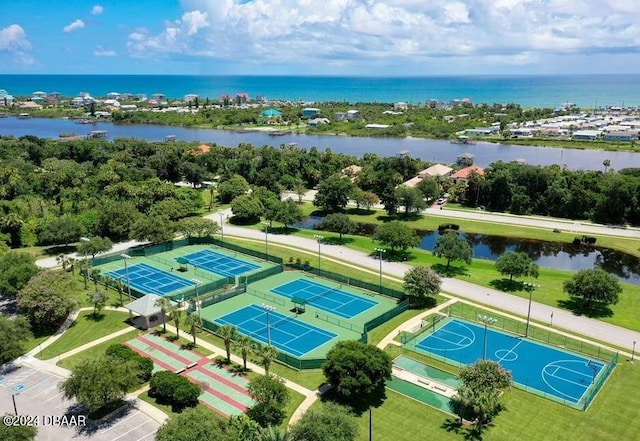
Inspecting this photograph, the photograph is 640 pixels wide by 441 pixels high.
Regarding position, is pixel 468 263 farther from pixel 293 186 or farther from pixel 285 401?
pixel 293 186

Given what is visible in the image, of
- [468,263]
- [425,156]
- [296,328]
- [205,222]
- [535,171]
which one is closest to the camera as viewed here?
[296,328]

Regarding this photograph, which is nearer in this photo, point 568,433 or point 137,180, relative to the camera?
point 568,433

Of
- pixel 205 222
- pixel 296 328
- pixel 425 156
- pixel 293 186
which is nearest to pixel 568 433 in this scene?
pixel 296 328

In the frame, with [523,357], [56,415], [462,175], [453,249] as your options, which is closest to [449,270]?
[453,249]

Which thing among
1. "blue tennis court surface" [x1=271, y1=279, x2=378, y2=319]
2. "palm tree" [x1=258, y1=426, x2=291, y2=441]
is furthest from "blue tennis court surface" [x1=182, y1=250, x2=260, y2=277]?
"palm tree" [x1=258, y1=426, x2=291, y2=441]

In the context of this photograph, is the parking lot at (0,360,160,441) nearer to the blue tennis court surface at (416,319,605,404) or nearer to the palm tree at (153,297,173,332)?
the palm tree at (153,297,173,332)
